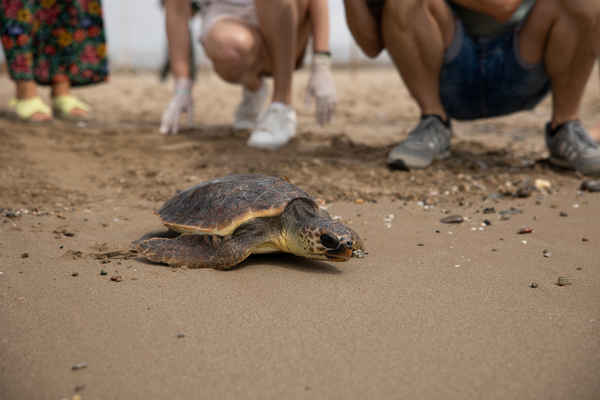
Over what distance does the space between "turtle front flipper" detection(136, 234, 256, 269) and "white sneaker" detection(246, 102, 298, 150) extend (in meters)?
1.87

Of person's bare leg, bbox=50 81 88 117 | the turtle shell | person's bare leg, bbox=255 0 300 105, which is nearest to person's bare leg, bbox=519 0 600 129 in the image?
person's bare leg, bbox=255 0 300 105

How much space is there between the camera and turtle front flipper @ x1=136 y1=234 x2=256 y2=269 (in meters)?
1.82

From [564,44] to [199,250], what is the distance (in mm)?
2676

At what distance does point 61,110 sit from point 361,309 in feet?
15.0

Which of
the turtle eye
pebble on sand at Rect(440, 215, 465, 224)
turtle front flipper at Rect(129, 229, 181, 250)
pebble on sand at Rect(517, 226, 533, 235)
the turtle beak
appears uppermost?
the turtle eye

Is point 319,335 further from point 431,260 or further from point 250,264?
point 431,260

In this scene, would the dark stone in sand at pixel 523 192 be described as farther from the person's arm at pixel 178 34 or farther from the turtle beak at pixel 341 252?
the person's arm at pixel 178 34

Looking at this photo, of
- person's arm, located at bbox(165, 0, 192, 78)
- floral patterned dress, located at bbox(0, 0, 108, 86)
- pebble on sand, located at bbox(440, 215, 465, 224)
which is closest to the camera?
pebble on sand, located at bbox(440, 215, 465, 224)

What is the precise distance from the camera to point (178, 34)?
13.4 feet

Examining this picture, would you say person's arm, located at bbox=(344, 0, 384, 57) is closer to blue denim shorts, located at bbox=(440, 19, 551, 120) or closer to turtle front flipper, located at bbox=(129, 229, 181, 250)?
blue denim shorts, located at bbox=(440, 19, 551, 120)

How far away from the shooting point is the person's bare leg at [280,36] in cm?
368

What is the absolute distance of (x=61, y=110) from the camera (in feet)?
16.4

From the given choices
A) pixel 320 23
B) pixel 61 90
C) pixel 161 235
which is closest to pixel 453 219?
pixel 161 235

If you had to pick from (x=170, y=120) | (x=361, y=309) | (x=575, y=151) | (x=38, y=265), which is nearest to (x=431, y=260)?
(x=361, y=309)
